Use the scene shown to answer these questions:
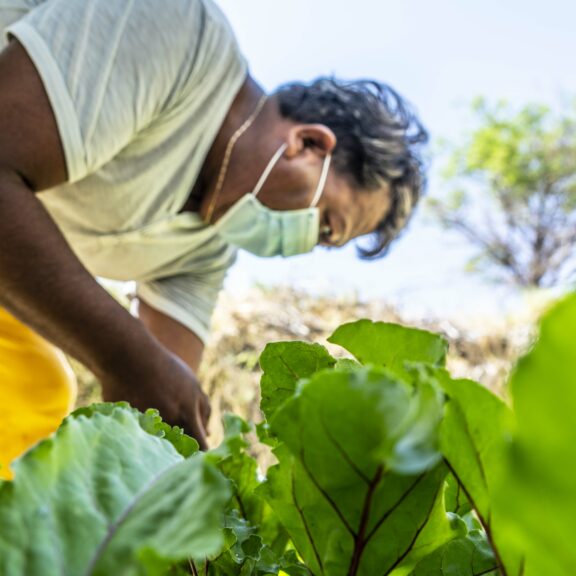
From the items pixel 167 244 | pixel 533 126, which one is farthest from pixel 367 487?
pixel 533 126

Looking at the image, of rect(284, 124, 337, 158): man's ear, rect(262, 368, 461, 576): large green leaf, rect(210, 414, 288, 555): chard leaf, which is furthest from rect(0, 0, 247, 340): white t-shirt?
rect(262, 368, 461, 576): large green leaf

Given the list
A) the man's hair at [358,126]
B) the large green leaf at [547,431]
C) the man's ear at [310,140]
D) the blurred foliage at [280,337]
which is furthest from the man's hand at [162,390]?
the blurred foliage at [280,337]

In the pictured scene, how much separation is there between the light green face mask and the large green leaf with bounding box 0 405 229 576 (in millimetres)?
1603

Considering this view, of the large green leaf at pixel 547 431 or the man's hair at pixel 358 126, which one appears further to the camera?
the man's hair at pixel 358 126

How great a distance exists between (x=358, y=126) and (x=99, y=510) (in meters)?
1.78

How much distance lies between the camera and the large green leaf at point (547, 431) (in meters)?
0.12

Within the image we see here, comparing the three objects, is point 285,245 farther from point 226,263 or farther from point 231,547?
point 231,547

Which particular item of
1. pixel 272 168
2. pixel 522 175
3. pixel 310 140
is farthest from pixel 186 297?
pixel 522 175

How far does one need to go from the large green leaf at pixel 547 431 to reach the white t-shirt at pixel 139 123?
1055 millimetres

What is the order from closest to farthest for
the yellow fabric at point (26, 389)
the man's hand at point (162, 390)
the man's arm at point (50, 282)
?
1. the man's arm at point (50, 282)
2. the man's hand at point (162, 390)
3. the yellow fabric at point (26, 389)

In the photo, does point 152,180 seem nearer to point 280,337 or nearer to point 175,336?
point 175,336

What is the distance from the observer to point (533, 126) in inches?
432

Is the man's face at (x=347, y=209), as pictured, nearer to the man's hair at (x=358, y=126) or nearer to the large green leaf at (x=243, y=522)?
the man's hair at (x=358, y=126)

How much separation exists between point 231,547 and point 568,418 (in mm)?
186
